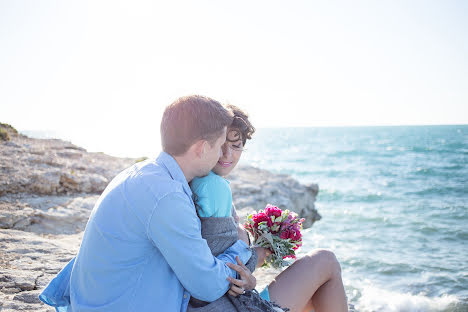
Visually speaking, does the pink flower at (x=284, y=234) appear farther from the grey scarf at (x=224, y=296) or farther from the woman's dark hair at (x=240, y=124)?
the woman's dark hair at (x=240, y=124)

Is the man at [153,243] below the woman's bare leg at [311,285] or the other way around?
the other way around

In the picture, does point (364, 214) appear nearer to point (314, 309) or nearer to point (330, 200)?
point (330, 200)

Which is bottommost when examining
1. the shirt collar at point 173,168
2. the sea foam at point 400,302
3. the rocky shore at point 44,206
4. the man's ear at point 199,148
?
the sea foam at point 400,302

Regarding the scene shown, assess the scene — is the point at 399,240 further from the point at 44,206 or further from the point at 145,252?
the point at 145,252

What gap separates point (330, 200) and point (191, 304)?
17.3 m

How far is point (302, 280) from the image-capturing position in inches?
99.9

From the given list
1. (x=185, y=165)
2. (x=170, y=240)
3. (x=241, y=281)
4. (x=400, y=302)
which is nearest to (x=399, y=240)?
(x=400, y=302)

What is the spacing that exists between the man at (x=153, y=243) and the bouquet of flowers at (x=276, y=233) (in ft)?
2.24

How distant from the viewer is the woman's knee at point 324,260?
8.49 feet

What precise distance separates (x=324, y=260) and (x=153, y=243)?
4.51ft

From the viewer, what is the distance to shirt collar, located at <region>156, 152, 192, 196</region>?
74.8 inches

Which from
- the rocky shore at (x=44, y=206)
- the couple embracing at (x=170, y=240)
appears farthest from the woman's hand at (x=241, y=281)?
the rocky shore at (x=44, y=206)

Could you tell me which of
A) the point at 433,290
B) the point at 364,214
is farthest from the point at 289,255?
the point at 364,214

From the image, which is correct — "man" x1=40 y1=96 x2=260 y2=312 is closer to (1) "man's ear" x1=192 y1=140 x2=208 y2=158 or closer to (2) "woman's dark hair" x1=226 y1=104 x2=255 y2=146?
(1) "man's ear" x1=192 y1=140 x2=208 y2=158
